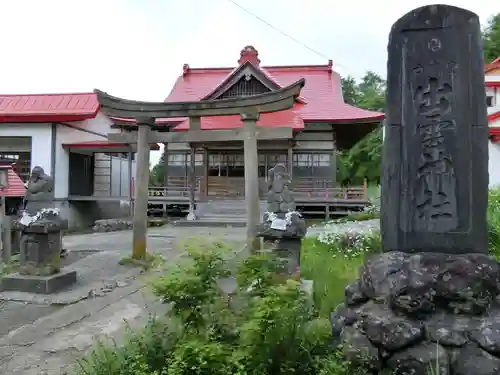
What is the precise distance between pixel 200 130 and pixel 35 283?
4245mm

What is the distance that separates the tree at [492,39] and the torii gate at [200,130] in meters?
29.8

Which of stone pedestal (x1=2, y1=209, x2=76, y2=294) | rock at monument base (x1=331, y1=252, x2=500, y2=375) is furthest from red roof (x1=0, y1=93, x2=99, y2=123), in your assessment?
rock at monument base (x1=331, y1=252, x2=500, y2=375)

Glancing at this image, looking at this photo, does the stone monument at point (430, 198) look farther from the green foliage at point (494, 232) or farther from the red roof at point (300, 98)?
the red roof at point (300, 98)

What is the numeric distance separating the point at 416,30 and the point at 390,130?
2.49 ft

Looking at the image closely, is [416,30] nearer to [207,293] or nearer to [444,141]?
[444,141]

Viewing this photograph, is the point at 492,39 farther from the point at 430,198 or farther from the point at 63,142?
the point at 430,198

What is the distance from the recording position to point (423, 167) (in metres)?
3.21

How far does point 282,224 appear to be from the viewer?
6.20 metres

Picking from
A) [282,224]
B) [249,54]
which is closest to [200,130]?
[282,224]

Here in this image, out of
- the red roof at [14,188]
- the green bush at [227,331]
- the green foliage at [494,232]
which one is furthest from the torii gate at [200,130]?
the green bush at [227,331]

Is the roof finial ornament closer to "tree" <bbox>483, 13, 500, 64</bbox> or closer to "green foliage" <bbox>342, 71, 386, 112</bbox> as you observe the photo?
"green foliage" <bbox>342, 71, 386, 112</bbox>

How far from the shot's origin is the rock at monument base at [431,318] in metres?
2.62

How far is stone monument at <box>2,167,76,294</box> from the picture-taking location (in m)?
6.64

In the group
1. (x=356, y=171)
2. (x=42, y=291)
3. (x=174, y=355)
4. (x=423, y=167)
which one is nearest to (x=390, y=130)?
(x=423, y=167)
